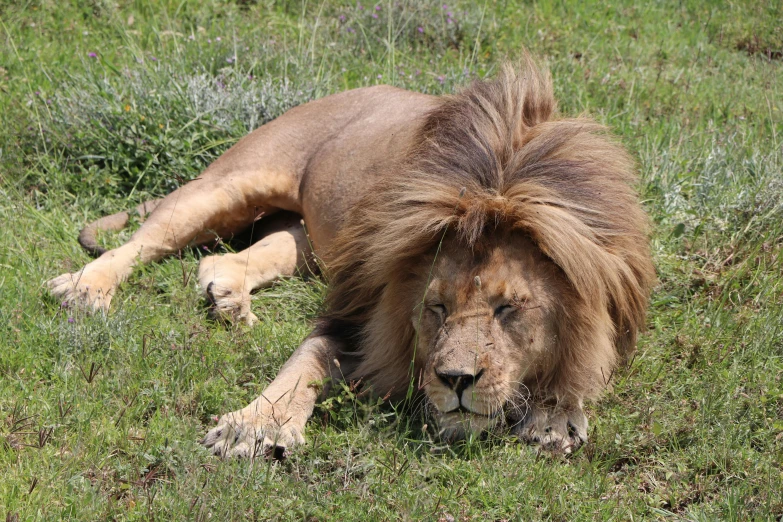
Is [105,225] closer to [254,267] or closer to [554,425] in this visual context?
[254,267]

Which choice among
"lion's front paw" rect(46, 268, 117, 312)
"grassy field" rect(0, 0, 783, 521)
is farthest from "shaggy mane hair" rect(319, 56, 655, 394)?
"lion's front paw" rect(46, 268, 117, 312)

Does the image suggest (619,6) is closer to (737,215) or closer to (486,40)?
(486,40)

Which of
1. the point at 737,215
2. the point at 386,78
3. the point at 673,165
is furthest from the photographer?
the point at 386,78

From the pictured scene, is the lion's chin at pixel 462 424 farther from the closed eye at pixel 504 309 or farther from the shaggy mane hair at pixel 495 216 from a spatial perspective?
the closed eye at pixel 504 309

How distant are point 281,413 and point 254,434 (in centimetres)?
20

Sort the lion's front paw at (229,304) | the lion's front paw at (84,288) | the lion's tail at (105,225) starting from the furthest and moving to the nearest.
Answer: the lion's tail at (105,225) < the lion's front paw at (229,304) < the lion's front paw at (84,288)

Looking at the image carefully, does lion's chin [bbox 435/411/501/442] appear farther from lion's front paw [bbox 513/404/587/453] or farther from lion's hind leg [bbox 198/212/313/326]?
lion's hind leg [bbox 198/212/313/326]

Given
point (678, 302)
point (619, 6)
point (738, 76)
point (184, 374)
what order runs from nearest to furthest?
point (184, 374) < point (678, 302) < point (738, 76) < point (619, 6)

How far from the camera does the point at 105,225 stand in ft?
16.5

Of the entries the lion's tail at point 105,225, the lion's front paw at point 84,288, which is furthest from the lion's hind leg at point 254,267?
the lion's tail at point 105,225

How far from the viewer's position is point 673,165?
5.25 meters

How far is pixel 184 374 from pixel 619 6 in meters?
5.31

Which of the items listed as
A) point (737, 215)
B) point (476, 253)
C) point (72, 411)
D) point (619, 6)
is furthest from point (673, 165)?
point (72, 411)

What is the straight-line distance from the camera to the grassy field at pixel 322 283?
305cm
